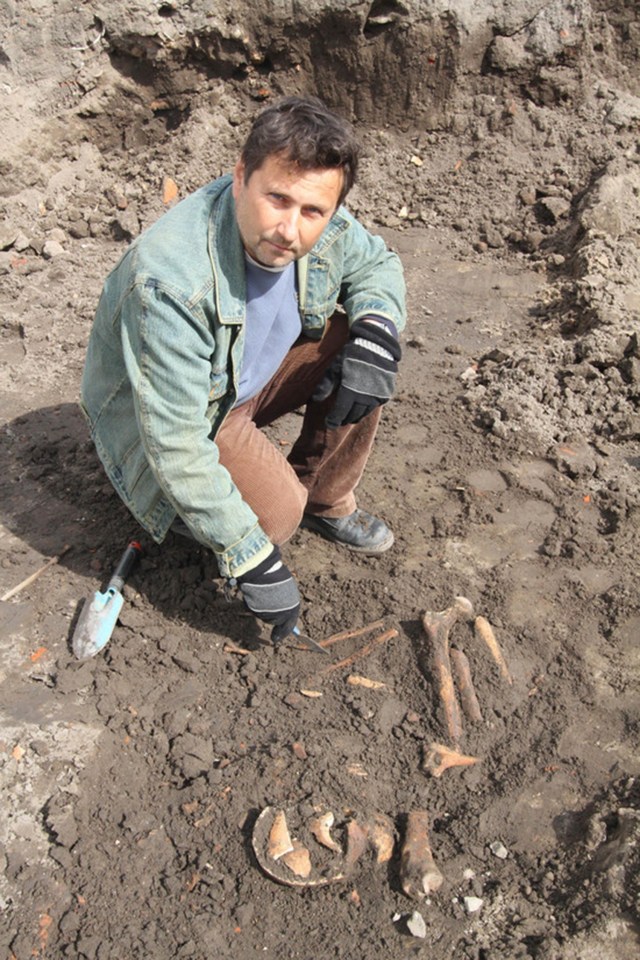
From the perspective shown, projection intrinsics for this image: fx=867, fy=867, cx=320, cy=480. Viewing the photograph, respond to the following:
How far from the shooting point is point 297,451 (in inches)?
136

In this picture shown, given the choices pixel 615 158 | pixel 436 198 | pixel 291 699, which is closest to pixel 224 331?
pixel 291 699

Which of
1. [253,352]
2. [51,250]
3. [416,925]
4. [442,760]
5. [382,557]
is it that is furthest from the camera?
[51,250]

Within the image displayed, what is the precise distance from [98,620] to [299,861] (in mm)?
1106

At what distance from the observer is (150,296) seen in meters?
2.44

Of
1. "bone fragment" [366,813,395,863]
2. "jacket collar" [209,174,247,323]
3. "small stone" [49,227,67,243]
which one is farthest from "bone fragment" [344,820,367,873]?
"small stone" [49,227,67,243]

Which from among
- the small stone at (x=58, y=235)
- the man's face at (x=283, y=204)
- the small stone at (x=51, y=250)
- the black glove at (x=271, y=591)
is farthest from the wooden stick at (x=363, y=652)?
the small stone at (x=58, y=235)

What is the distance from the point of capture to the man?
2.44m

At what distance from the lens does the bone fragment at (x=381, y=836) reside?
A: 238 centimetres

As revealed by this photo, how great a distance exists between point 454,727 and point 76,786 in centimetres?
115

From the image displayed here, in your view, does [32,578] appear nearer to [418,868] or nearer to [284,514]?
[284,514]

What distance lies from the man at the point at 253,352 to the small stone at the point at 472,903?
97 centimetres

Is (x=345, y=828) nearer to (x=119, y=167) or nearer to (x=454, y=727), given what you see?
(x=454, y=727)

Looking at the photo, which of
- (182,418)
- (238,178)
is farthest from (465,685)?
(238,178)

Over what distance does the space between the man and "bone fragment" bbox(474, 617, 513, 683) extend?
567mm
